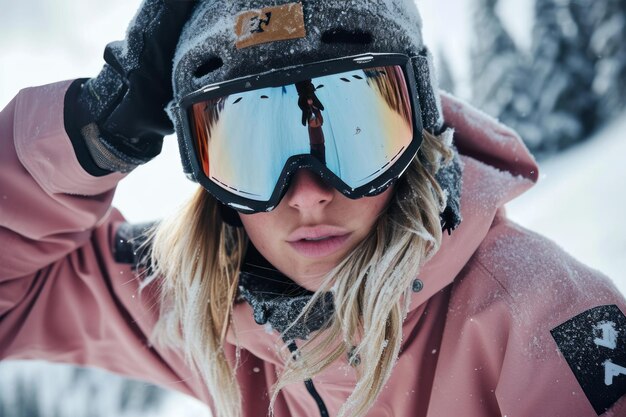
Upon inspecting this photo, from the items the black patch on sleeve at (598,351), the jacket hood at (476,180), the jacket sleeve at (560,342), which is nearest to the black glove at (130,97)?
the jacket hood at (476,180)

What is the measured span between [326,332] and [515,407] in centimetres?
66

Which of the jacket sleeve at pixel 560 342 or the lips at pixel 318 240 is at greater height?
the lips at pixel 318 240

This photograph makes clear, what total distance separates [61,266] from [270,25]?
5.16ft

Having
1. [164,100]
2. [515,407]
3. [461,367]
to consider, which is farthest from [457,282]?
[164,100]

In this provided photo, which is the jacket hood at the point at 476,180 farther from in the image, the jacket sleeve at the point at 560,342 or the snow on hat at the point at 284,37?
the snow on hat at the point at 284,37

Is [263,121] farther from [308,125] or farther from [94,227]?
[94,227]

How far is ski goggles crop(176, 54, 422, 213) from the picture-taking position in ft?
5.70

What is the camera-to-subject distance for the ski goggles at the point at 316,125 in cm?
174

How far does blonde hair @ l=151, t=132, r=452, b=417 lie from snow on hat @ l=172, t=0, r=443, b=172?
0.33m

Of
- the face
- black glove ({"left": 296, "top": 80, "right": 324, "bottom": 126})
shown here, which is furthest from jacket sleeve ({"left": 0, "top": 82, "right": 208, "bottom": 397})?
black glove ({"left": 296, "top": 80, "right": 324, "bottom": 126})

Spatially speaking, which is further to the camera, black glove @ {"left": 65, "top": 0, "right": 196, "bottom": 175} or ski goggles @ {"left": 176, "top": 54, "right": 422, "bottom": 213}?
black glove @ {"left": 65, "top": 0, "right": 196, "bottom": 175}

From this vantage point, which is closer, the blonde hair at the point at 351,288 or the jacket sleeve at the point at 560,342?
the jacket sleeve at the point at 560,342

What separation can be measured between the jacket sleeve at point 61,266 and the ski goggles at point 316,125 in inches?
29.3

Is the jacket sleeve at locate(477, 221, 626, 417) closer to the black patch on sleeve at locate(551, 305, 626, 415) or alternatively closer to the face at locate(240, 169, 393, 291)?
the black patch on sleeve at locate(551, 305, 626, 415)
